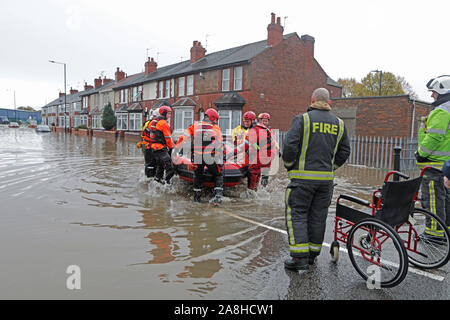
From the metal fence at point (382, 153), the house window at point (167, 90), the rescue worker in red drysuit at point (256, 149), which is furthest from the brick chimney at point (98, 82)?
the rescue worker in red drysuit at point (256, 149)

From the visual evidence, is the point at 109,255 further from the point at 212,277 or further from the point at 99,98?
the point at 99,98

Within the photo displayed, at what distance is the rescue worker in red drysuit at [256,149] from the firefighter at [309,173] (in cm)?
386

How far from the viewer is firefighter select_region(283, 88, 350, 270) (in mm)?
3721

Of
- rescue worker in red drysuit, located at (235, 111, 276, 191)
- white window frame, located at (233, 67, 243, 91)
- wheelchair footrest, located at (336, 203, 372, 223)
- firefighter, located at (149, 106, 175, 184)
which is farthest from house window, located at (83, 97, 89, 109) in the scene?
wheelchair footrest, located at (336, 203, 372, 223)

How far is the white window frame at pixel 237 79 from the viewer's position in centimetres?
2473

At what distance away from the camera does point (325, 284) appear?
349 cm

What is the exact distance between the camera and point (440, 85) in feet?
14.7

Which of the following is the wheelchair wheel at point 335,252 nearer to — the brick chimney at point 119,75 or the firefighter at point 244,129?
the firefighter at point 244,129

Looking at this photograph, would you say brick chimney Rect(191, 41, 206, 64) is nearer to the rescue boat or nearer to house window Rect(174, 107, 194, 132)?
house window Rect(174, 107, 194, 132)

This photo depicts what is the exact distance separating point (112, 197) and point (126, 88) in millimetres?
37504

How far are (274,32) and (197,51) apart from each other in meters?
9.93

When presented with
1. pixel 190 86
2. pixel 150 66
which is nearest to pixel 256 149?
pixel 190 86

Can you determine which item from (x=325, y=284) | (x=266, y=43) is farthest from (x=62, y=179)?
(x=266, y=43)
